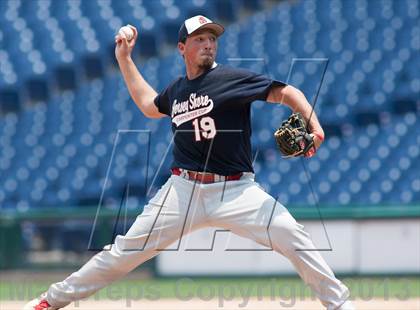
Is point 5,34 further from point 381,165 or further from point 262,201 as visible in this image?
point 262,201

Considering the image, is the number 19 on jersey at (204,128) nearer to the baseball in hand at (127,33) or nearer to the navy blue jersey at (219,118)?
the navy blue jersey at (219,118)

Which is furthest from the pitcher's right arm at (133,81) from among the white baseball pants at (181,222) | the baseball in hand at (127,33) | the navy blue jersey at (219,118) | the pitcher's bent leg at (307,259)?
the pitcher's bent leg at (307,259)

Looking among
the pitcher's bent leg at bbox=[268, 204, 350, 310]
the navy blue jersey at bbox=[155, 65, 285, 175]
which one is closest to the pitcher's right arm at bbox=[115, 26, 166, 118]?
the navy blue jersey at bbox=[155, 65, 285, 175]

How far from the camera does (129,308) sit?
6.67 metres

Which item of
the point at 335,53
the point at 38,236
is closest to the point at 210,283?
the point at 38,236

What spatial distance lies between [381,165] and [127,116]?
327 centimetres

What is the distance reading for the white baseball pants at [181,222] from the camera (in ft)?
14.1

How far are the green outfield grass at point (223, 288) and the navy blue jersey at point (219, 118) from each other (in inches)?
135

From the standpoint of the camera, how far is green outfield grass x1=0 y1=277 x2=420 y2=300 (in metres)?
7.87

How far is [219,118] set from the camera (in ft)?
14.5

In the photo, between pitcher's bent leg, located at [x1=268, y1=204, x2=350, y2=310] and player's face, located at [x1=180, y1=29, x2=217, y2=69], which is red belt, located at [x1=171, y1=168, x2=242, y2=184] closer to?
pitcher's bent leg, located at [x1=268, y1=204, x2=350, y2=310]

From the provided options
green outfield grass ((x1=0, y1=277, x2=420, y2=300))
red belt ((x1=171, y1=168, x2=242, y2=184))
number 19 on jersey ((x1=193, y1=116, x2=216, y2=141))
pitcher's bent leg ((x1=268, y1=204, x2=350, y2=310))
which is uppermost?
number 19 on jersey ((x1=193, y1=116, x2=216, y2=141))

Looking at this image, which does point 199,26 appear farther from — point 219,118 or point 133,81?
point 133,81

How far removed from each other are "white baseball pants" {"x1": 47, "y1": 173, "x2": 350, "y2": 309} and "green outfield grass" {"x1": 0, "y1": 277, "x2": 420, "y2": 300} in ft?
10.8
